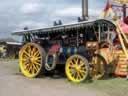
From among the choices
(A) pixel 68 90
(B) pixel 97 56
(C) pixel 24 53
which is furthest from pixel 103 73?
(C) pixel 24 53

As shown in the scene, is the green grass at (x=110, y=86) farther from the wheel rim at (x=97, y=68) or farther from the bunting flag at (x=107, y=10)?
the bunting flag at (x=107, y=10)

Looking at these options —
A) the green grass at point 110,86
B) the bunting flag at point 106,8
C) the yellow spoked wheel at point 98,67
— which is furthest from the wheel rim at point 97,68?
the bunting flag at point 106,8

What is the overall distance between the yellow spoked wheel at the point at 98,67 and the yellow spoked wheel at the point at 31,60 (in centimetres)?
240

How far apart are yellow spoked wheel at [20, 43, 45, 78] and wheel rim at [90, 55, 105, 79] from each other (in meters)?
2.39

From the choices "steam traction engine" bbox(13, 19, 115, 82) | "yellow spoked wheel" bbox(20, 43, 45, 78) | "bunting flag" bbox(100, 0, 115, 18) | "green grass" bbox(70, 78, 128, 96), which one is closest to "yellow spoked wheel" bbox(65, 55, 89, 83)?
"steam traction engine" bbox(13, 19, 115, 82)

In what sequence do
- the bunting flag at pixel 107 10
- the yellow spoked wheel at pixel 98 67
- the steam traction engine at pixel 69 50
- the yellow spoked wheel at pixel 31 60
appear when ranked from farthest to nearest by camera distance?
the bunting flag at pixel 107 10 < the yellow spoked wheel at pixel 31 60 < the yellow spoked wheel at pixel 98 67 < the steam traction engine at pixel 69 50

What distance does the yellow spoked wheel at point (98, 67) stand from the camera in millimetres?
15594

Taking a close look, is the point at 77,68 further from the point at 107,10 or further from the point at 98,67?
the point at 107,10

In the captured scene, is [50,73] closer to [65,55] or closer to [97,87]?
[65,55]

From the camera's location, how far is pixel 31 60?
1736cm

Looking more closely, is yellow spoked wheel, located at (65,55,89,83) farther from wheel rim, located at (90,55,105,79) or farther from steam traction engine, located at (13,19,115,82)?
wheel rim, located at (90,55,105,79)

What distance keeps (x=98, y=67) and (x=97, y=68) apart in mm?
68

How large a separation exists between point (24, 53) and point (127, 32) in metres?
4.97

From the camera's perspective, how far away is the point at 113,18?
16953 mm
